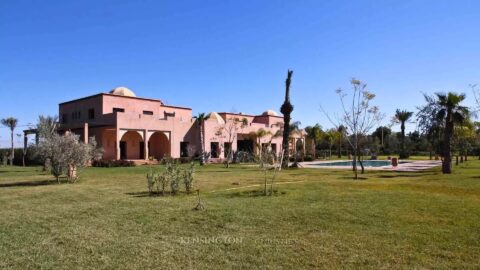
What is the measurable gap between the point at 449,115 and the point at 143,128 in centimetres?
2398

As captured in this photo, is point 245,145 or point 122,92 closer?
point 122,92

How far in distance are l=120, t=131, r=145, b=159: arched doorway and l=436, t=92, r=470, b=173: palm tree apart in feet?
84.3

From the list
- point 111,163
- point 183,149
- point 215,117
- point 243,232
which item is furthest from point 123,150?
point 243,232

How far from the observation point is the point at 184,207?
35.3 feet

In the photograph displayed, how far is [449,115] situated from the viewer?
25250 mm

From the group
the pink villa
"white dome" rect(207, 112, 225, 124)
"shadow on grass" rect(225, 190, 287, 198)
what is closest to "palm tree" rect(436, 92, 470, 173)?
the pink villa

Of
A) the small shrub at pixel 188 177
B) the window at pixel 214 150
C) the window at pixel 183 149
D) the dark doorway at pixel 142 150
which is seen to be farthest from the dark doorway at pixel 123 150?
the small shrub at pixel 188 177

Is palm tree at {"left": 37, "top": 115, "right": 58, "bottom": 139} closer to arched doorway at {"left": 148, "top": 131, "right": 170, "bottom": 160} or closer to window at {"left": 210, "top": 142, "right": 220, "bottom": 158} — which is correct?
arched doorway at {"left": 148, "top": 131, "right": 170, "bottom": 160}

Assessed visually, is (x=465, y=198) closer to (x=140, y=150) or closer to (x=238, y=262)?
(x=238, y=262)

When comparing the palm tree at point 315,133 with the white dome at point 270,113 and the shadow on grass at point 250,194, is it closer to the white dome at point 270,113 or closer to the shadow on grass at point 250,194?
the white dome at point 270,113

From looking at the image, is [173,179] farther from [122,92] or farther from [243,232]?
[122,92]

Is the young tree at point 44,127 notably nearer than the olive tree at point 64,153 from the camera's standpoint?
No

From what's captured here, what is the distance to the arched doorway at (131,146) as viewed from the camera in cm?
3838

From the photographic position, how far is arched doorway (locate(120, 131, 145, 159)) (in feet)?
126
